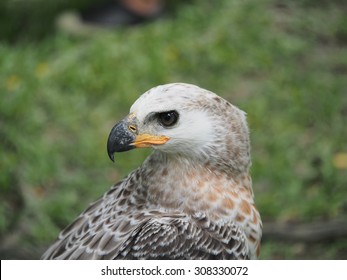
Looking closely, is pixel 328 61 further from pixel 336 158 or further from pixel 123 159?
pixel 123 159

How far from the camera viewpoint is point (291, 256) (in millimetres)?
5105

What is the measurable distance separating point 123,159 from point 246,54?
72.7 inches

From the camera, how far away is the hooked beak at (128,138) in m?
3.33

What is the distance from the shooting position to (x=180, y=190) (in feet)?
11.4

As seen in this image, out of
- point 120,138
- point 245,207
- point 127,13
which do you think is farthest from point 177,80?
point 120,138

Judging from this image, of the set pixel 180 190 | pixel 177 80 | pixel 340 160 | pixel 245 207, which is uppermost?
pixel 180 190

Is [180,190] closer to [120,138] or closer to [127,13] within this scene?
[120,138]

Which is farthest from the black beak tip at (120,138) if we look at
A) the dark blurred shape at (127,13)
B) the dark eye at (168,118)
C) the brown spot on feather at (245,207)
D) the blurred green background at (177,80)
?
the dark blurred shape at (127,13)

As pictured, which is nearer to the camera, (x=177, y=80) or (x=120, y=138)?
(x=120, y=138)

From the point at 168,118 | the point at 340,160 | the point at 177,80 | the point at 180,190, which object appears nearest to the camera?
the point at 168,118

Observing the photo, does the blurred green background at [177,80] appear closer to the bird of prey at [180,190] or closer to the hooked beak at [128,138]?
the bird of prey at [180,190]

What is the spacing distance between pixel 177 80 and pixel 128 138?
11.1 ft

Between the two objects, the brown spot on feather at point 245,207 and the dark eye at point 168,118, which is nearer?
the dark eye at point 168,118
